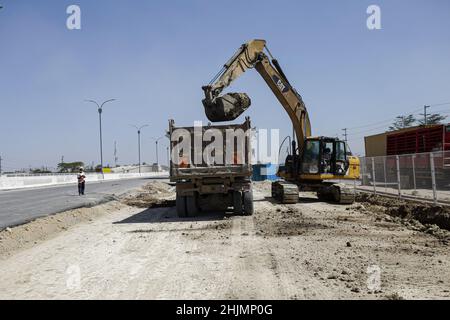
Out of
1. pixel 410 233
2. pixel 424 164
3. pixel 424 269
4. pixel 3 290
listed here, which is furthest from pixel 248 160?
pixel 3 290

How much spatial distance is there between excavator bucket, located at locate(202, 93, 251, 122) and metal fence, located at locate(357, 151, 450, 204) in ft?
22.0

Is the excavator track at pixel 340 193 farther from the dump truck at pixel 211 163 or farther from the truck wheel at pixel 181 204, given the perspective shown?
the truck wheel at pixel 181 204

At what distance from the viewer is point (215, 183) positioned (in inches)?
552

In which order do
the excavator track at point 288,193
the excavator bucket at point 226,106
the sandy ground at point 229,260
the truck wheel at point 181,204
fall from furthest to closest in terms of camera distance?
the excavator track at point 288,193 → the excavator bucket at point 226,106 → the truck wheel at point 181,204 → the sandy ground at point 229,260

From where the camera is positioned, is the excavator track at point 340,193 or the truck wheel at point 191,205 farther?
the excavator track at point 340,193

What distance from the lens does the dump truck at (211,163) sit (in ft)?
45.4

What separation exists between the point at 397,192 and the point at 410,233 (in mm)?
8767

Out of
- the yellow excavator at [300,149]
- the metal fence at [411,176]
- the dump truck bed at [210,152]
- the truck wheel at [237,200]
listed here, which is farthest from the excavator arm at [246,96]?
the metal fence at [411,176]

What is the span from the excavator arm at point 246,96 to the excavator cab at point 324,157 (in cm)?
75

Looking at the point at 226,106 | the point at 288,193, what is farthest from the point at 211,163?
the point at 288,193

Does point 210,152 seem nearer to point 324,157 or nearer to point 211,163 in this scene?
point 211,163

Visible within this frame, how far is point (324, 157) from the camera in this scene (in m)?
18.4

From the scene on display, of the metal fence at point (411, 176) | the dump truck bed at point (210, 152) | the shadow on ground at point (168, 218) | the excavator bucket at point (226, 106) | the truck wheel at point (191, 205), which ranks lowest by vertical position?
the shadow on ground at point (168, 218)

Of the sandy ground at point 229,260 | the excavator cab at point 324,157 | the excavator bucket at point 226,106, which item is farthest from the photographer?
the excavator cab at point 324,157
